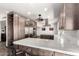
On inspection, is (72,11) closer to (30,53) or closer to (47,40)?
(47,40)

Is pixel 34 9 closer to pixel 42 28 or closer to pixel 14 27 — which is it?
pixel 42 28

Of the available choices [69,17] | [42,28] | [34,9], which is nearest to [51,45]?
[42,28]

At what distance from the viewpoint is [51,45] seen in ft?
6.27

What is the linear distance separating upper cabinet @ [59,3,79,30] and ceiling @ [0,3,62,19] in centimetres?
10

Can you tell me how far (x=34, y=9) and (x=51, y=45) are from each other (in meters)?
0.65

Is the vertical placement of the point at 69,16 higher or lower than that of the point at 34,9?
lower

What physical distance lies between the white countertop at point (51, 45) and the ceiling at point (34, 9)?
0.40 m

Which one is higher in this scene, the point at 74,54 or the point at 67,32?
the point at 67,32

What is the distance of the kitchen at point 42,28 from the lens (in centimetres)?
189

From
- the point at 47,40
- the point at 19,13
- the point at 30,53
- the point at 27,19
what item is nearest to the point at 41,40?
the point at 47,40

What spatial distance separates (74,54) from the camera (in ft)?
6.20

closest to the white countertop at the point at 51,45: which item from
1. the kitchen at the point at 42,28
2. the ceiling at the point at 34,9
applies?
the kitchen at the point at 42,28

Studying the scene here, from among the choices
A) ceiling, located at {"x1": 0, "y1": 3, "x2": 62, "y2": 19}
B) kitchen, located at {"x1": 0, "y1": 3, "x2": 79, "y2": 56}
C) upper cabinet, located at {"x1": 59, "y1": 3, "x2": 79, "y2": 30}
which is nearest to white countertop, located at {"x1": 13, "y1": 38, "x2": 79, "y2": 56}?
kitchen, located at {"x1": 0, "y1": 3, "x2": 79, "y2": 56}

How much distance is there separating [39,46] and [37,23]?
38 cm
